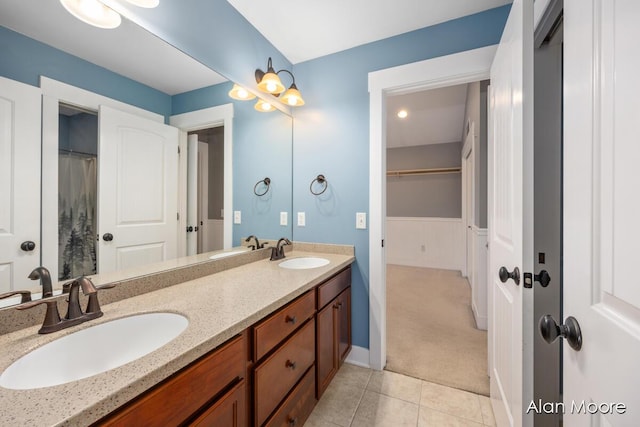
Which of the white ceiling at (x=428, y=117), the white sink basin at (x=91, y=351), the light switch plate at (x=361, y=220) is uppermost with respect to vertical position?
the white ceiling at (x=428, y=117)

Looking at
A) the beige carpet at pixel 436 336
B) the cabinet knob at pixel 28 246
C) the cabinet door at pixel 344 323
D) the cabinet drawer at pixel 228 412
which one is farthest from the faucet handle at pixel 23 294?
the beige carpet at pixel 436 336

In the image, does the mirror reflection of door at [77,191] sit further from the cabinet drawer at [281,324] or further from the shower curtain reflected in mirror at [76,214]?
the cabinet drawer at [281,324]

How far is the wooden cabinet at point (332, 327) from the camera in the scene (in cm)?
154

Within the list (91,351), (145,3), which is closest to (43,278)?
(91,351)

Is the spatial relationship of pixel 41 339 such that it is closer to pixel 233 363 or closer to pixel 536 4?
pixel 233 363

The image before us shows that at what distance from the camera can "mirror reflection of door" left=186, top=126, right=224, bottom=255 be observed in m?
1.50

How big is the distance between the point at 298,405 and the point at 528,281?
118 centimetres

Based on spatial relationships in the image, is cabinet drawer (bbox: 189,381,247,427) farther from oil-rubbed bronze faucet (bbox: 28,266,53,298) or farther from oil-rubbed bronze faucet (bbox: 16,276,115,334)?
oil-rubbed bronze faucet (bbox: 28,266,53,298)

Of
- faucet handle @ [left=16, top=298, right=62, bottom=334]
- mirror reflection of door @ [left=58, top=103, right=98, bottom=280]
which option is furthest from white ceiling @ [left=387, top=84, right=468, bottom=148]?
faucet handle @ [left=16, top=298, right=62, bottom=334]

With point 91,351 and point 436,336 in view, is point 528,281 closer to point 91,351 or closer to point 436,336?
point 91,351

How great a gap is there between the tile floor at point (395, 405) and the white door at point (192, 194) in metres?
1.18

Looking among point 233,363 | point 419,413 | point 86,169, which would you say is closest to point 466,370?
point 419,413

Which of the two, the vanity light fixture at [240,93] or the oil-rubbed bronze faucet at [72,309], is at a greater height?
the vanity light fixture at [240,93]

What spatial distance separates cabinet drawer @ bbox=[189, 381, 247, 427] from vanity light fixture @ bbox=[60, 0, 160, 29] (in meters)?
1.46
